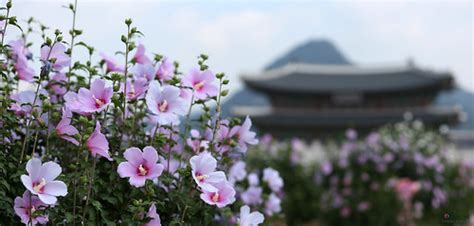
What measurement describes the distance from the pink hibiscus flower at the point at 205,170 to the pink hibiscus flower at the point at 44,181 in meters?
0.32

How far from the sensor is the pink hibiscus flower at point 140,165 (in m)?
1.42

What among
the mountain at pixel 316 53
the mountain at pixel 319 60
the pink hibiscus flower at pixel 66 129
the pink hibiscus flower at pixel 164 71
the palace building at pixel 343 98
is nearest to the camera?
the pink hibiscus flower at pixel 66 129

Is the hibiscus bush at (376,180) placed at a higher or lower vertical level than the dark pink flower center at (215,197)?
lower

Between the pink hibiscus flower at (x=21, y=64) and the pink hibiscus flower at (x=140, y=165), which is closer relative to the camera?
the pink hibiscus flower at (x=140, y=165)

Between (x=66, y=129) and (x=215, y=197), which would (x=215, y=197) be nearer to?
(x=215, y=197)

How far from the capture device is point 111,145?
1.60 meters

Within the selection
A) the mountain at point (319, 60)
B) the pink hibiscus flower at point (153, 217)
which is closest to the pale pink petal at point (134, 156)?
the pink hibiscus flower at point (153, 217)

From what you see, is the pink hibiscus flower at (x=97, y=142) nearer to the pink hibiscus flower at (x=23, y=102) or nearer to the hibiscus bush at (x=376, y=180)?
the pink hibiscus flower at (x=23, y=102)

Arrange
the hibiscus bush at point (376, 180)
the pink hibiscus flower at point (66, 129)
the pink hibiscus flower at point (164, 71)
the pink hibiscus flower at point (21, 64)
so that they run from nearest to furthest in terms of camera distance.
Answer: the pink hibiscus flower at point (66, 129), the pink hibiscus flower at point (164, 71), the pink hibiscus flower at point (21, 64), the hibiscus bush at point (376, 180)

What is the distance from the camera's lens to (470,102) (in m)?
98.4

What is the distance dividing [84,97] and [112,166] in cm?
20

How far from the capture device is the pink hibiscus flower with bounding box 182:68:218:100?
1719mm

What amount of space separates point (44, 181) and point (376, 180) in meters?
5.44

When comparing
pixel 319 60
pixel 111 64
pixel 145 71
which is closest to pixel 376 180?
pixel 111 64
